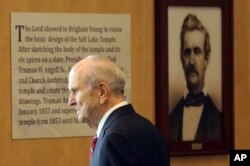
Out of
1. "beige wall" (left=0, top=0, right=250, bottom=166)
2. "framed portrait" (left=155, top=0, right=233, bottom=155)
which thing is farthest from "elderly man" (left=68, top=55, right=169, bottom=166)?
"framed portrait" (left=155, top=0, right=233, bottom=155)

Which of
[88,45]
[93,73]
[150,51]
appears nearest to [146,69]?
[150,51]

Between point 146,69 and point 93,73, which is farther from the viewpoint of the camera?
point 146,69

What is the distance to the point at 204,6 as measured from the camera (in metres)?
4.09

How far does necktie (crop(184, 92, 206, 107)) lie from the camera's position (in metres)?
4.07

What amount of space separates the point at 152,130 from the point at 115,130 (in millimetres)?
154

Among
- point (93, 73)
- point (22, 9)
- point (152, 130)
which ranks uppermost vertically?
point (22, 9)

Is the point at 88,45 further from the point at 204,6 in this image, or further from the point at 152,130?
the point at 152,130

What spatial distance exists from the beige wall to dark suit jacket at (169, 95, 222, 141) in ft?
0.45

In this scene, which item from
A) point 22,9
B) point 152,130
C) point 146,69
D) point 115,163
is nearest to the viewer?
point 115,163

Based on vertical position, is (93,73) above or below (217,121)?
above

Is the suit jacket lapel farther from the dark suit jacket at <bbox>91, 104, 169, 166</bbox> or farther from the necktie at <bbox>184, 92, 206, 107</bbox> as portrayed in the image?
the necktie at <bbox>184, 92, 206, 107</bbox>

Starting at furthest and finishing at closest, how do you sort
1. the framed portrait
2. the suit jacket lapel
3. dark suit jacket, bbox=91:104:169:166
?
the framed portrait
the suit jacket lapel
dark suit jacket, bbox=91:104:169:166

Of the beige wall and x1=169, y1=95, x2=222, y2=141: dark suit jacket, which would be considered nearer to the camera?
the beige wall

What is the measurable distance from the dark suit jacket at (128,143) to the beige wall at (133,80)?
5.27ft
